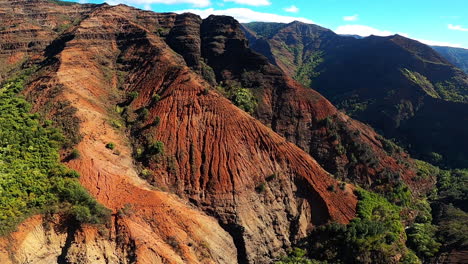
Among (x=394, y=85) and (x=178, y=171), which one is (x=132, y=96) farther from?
(x=394, y=85)

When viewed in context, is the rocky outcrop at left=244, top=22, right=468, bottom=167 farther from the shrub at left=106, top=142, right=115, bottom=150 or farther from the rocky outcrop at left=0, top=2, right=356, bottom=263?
the shrub at left=106, top=142, right=115, bottom=150

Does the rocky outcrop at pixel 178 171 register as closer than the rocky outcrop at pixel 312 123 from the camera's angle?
Yes

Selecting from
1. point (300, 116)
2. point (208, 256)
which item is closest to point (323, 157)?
point (300, 116)

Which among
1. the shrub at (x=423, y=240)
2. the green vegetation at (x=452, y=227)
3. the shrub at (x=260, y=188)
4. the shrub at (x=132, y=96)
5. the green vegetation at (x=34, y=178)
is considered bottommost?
the shrub at (x=423, y=240)

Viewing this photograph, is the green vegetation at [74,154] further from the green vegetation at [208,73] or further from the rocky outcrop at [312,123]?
the rocky outcrop at [312,123]

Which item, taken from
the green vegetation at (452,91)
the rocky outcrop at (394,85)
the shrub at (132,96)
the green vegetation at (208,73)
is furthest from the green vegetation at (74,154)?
the green vegetation at (452,91)

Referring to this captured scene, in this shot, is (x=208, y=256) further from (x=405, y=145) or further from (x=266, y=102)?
(x=405, y=145)

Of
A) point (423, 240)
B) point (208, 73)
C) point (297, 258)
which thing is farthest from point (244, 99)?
point (423, 240)

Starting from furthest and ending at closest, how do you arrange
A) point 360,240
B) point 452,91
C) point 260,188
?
point 452,91 → point 260,188 → point 360,240

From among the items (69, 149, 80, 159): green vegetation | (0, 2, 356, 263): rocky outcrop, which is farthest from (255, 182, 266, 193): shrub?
(69, 149, 80, 159): green vegetation
